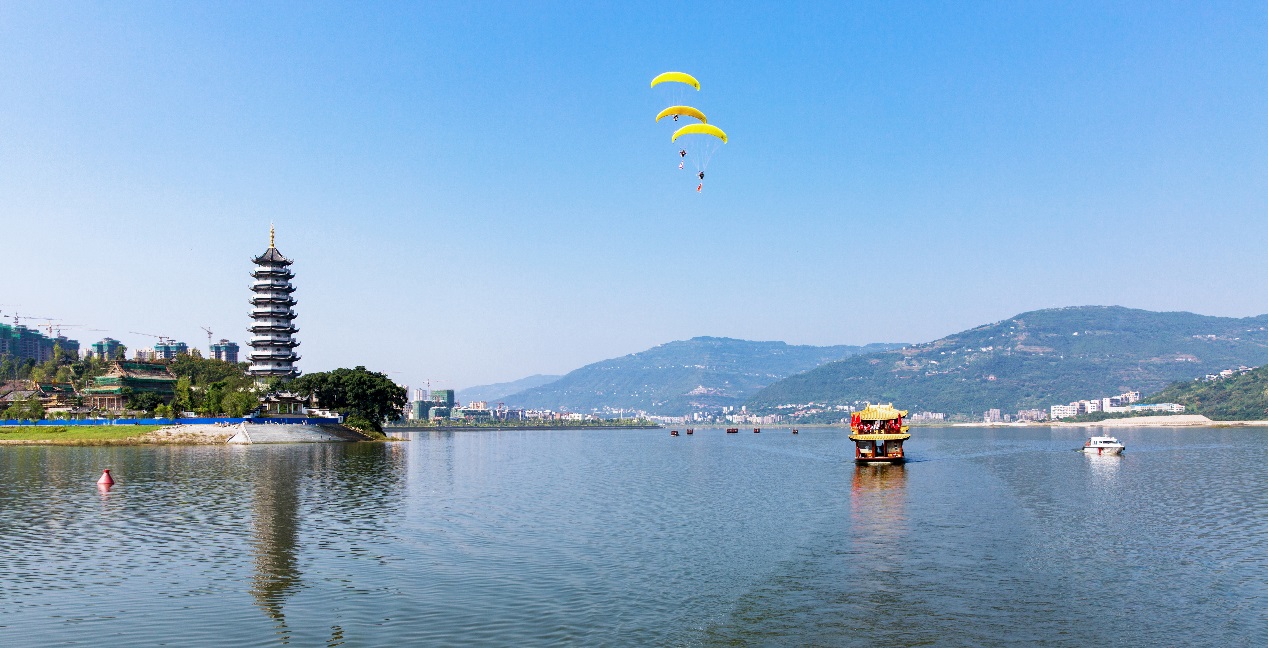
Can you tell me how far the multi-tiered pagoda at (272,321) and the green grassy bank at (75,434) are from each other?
49666 millimetres

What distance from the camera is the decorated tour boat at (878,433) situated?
88.4 meters

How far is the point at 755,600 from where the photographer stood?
2566cm

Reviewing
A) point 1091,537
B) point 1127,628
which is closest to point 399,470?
point 1091,537

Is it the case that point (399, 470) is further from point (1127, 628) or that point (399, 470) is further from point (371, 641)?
point (1127, 628)

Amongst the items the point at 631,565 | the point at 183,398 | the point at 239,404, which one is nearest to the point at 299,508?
the point at 631,565

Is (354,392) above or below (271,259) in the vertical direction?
below

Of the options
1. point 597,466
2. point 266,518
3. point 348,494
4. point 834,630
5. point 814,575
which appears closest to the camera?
point 834,630

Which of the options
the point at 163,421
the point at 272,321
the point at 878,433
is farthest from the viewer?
the point at 272,321

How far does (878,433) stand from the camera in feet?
293

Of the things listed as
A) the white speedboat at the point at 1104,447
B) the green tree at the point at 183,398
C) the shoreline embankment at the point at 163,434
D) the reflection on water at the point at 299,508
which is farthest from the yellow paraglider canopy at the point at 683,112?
the green tree at the point at 183,398

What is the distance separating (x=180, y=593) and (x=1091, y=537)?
117 ft

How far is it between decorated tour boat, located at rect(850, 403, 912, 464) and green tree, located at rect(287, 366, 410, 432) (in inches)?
4138

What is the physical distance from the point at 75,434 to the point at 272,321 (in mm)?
58363

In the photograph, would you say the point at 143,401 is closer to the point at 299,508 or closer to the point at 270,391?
the point at 270,391
